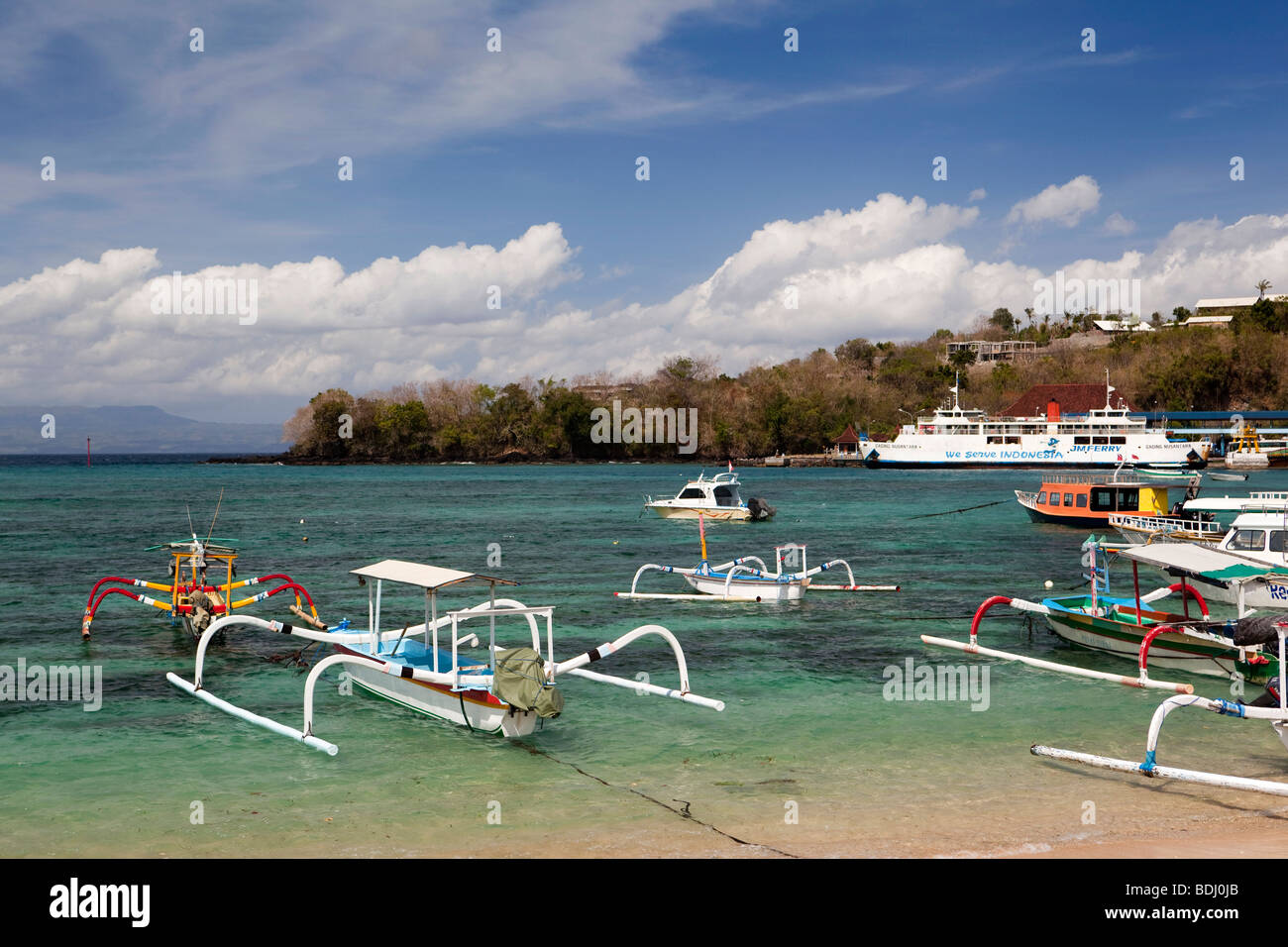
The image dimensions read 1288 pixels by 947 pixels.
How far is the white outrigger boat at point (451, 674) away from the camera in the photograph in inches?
514

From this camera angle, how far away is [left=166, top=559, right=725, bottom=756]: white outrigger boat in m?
13.0

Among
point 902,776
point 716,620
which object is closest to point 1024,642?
point 716,620

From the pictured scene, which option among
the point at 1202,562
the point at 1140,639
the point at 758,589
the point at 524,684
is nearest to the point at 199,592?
the point at 524,684

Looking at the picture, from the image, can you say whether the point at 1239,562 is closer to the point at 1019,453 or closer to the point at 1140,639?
the point at 1140,639

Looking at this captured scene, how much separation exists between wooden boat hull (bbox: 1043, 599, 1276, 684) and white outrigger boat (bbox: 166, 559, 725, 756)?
8.22 meters

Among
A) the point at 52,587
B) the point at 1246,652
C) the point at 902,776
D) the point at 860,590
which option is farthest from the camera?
the point at 52,587

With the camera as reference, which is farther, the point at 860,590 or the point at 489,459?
the point at 489,459

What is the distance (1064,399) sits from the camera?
135875 millimetres

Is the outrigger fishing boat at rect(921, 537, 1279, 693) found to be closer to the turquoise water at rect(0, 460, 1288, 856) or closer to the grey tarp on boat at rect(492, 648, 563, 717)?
the turquoise water at rect(0, 460, 1288, 856)

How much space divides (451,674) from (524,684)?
1428 millimetres

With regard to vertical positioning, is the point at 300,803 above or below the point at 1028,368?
below

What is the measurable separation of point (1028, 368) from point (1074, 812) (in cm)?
16890

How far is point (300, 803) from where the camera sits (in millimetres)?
11422

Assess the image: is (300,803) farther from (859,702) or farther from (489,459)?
(489,459)
